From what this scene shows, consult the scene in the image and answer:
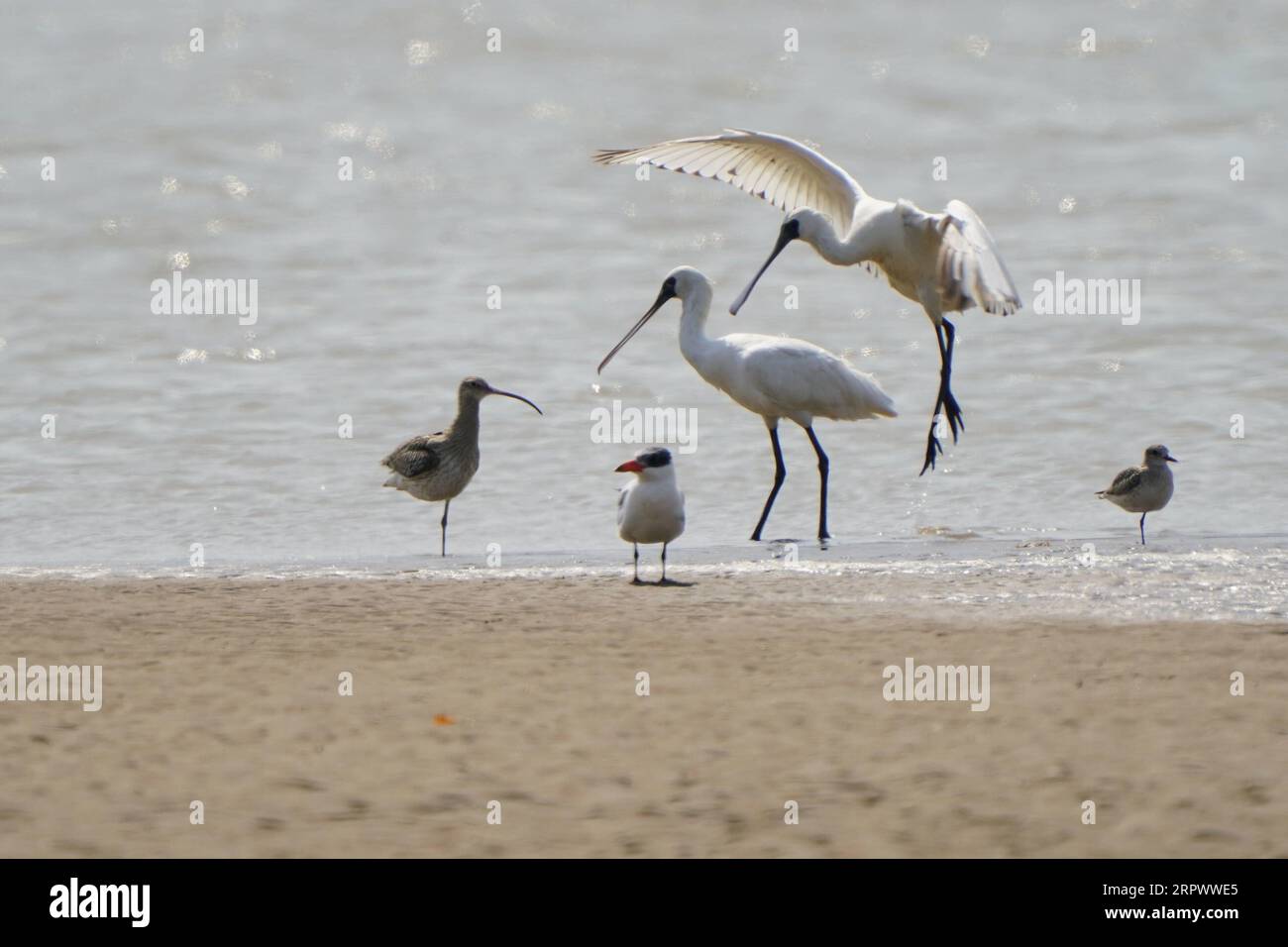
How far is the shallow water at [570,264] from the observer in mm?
10906

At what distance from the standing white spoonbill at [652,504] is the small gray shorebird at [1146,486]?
97.6 inches

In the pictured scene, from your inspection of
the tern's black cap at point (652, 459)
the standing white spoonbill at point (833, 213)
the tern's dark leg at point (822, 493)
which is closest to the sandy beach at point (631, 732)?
the tern's black cap at point (652, 459)

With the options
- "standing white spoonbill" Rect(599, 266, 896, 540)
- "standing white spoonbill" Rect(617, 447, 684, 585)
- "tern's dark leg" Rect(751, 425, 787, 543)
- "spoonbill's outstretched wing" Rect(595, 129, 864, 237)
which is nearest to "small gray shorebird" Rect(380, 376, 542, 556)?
"standing white spoonbill" Rect(599, 266, 896, 540)

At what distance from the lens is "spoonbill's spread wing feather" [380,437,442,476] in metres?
9.79

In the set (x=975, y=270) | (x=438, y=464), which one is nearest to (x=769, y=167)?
(x=975, y=270)

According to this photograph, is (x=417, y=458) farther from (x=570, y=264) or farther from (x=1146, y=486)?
(x=570, y=264)

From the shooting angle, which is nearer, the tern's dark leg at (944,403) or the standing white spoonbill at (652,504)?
the standing white spoonbill at (652,504)

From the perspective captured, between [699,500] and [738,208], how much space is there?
9.27 meters

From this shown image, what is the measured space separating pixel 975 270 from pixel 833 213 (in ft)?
8.70

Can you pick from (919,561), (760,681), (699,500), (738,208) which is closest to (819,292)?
(738,208)

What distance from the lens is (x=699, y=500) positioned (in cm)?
1117

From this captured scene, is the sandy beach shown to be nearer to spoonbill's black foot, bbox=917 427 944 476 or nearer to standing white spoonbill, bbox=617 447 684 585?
standing white spoonbill, bbox=617 447 684 585

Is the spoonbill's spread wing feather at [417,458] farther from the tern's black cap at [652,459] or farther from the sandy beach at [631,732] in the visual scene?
the sandy beach at [631,732]
